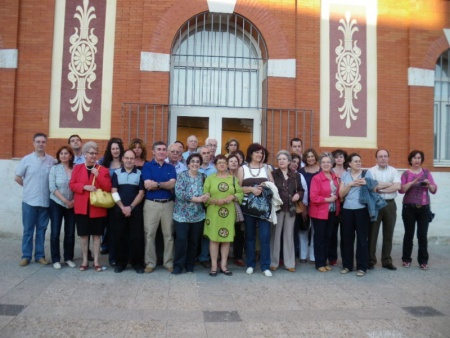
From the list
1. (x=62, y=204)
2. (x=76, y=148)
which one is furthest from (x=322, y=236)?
(x=76, y=148)

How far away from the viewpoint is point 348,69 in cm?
904

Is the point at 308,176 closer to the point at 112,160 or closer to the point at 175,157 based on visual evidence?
the point at 175,157

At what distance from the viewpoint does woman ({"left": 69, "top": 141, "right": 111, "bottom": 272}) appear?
581cm

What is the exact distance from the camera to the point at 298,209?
6.46m

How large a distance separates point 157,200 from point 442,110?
765 centimetres

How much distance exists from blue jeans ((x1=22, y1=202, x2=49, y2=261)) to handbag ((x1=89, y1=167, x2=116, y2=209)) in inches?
43.3

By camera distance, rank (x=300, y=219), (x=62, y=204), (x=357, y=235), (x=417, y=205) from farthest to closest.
Result: (x=300, y=219) < (x=417, y=205) < (x=357, y=235) < (x=62, y=204)

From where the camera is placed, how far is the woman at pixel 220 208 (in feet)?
19.1

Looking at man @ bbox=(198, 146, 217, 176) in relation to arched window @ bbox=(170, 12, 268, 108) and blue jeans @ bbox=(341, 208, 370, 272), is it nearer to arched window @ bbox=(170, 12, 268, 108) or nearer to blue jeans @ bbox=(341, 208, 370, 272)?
blue jeans @ bbox=(341, 208, 370, 272)

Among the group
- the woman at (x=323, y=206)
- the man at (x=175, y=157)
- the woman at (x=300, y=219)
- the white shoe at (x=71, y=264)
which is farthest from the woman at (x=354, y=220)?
the white shoe at (x=71, y=264)

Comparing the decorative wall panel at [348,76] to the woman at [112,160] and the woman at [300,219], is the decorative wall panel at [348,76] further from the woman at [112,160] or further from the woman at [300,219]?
the woman at [112,160]

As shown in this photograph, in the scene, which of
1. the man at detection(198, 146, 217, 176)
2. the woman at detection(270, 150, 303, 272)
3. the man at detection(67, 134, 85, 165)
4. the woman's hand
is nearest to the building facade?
the man at detection(67, 134, 85, 165)

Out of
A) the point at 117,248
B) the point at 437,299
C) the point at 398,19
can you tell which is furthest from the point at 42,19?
the point at 437,299

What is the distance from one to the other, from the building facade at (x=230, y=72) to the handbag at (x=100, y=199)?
2.87 metres
